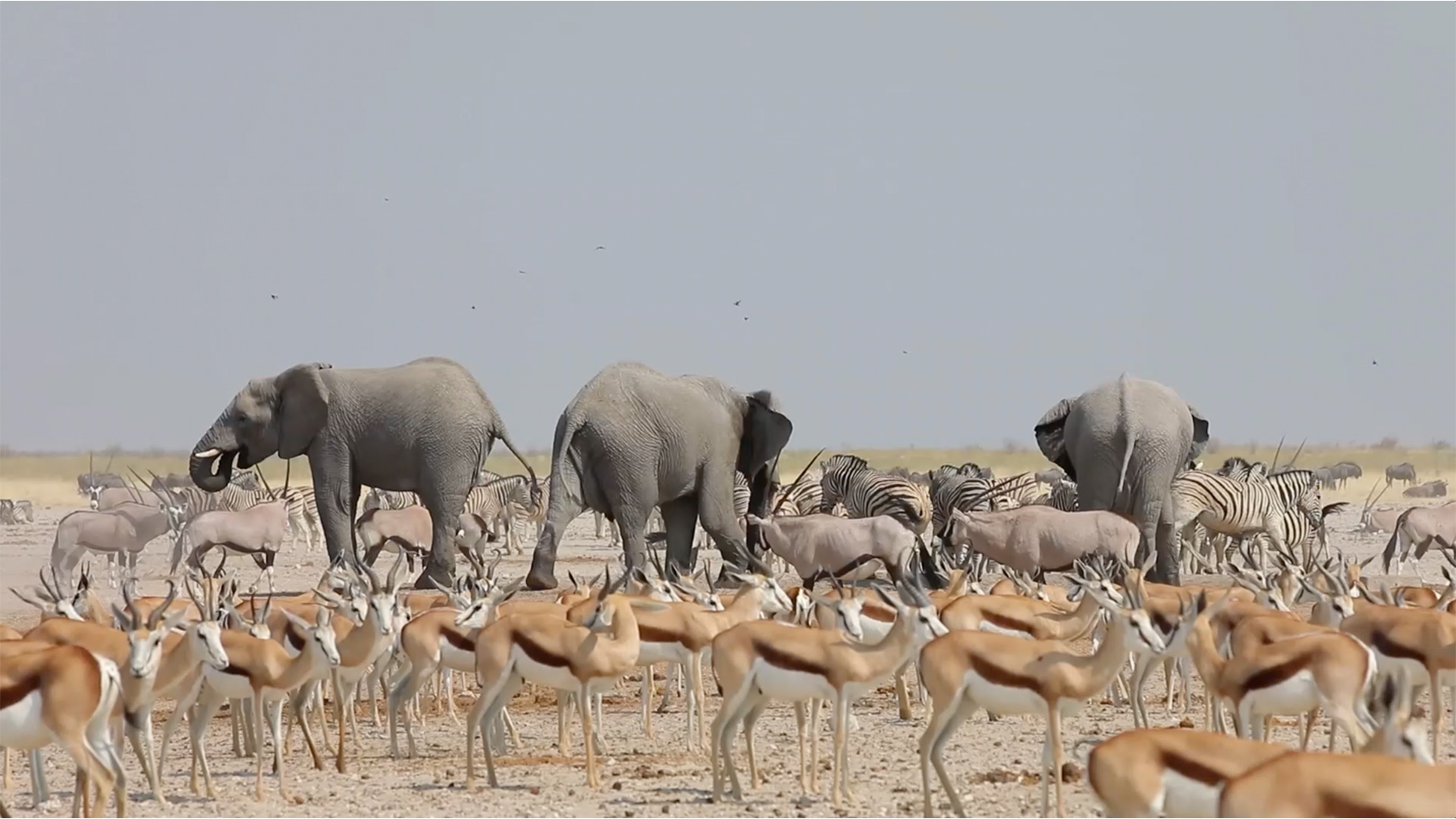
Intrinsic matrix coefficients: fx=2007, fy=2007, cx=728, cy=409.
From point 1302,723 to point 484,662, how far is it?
4996mm

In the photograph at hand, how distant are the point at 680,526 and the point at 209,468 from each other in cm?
535

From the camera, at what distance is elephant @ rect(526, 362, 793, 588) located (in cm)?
2081

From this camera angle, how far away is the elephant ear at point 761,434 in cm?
2219

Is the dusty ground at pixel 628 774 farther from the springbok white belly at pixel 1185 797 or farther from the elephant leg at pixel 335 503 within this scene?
the elephant leg at pixel 335 503

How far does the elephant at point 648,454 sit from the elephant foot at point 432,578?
911 millimetres

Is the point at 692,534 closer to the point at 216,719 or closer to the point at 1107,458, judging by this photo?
the point at 1107,458

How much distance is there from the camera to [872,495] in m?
28.9

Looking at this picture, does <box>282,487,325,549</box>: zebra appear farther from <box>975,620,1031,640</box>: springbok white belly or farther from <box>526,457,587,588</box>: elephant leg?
<box>975,620,1031,640</box>: springbok white belly

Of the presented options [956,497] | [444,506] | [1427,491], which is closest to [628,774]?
[444,506]

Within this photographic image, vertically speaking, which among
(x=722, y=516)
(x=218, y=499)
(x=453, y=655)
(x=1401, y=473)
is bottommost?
(x=1401, y=473)

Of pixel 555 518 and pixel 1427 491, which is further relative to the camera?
pixel 1427 491

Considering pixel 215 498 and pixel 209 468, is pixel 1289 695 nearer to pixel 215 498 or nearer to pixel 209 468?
pixel 209 468

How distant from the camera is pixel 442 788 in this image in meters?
11.5

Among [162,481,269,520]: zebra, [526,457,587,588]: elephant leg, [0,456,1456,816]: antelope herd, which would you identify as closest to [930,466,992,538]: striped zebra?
[526,457,587,588]: elephant leg
